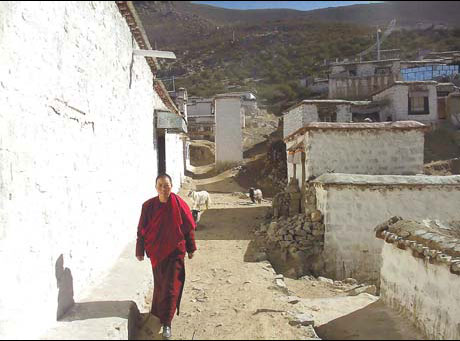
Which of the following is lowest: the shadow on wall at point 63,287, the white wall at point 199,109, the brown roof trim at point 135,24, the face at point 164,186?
the shadow on wall at point 63,287

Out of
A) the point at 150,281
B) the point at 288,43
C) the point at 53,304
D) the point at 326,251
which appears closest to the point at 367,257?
the point at 326,251

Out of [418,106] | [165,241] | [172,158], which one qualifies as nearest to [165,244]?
[165,241]

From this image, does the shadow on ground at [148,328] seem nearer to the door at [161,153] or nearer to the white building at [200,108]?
the door at [161,153]

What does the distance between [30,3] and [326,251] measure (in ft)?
26.0

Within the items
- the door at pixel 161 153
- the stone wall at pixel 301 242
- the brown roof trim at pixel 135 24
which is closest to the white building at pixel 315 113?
the door at pixel 161 153

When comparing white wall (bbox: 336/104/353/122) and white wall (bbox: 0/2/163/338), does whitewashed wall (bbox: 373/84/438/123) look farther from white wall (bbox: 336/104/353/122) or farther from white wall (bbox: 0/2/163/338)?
white wall (bbox: 0/2/163/338)

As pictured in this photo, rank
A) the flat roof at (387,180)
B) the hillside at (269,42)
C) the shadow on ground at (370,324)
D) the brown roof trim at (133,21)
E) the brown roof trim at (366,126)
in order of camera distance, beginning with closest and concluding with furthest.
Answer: the shadow on ground at (370,324) < the brown roof trim at (133,21) < the flat roof at (387,180) < the brown roof trim at (366,126) < the hillside at (269,42)

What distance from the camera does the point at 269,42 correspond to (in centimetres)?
5566

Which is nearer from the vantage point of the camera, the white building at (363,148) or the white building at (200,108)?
the white building at (363,148)

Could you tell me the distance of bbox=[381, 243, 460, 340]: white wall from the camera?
4.10 m

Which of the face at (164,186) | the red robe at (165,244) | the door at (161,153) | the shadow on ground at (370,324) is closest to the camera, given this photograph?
the red robe at (165,244)

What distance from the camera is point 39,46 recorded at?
10.00 feet

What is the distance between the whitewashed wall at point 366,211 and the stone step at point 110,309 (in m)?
5.45

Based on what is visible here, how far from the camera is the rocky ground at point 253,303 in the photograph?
3211 millimetres
